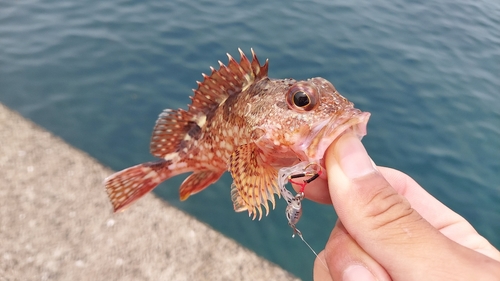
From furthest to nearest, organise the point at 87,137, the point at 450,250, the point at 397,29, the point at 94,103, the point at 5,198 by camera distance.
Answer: the point at 397,29 → the point at 94,103 → the point at 87,137 → the point at 5,198 → the point at 450,250

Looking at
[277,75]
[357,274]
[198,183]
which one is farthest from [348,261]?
[277,75]

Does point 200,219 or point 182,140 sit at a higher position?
point 182,140

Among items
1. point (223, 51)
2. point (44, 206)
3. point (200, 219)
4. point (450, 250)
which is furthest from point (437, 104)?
point (44, 206)

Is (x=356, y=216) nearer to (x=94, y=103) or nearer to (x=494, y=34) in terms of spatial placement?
(x=94, y=103)

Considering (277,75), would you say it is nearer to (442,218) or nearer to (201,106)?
(201,106)

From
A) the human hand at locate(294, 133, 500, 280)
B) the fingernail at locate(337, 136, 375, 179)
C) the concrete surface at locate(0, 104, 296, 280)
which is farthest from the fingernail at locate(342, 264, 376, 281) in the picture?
the concrete surface at locate(0, 104, 296, 280)

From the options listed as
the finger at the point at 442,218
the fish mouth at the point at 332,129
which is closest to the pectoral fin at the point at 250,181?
the fish mouth at the point at 332,129
